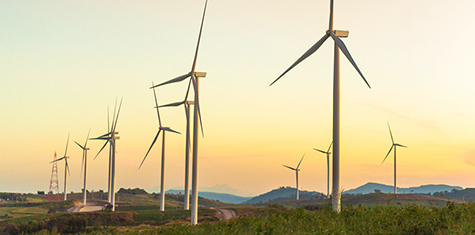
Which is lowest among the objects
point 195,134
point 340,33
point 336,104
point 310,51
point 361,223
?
point 361,223

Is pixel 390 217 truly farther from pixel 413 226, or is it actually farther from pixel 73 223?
pixel 73 223

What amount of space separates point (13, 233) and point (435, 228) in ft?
211

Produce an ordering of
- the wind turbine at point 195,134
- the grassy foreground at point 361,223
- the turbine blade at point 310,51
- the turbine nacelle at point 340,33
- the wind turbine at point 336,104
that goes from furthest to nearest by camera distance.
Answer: the wind turbine at point 195,134, the turbine blade at point 310,51, the turbine nacelle at point 340,33, the wind turbine at point 336,104, the grassy foreground at point 361,223

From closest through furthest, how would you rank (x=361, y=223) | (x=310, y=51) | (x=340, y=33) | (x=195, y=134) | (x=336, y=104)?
(x=361, y=223) → (x=336, y=104) → (x=340, y=33) → (x=310, y=51) → (x=195, y=134)

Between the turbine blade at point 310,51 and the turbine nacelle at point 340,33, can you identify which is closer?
the turbine nacelle at point 340,33

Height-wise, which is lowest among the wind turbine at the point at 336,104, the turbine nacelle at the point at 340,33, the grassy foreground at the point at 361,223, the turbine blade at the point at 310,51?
the grassy foreground at the point at 361,223

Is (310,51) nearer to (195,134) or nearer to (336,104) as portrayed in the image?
(336,104)

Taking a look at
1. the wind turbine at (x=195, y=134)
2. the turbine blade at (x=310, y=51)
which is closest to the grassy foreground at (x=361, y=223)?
the turbine blade at (x=310, y=51)

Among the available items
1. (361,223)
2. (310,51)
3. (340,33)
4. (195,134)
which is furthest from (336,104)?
(195,134)

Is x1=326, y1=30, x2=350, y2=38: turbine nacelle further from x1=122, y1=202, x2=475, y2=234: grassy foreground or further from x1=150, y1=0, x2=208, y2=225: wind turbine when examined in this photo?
x1=122, y1=202, x2=475, y2=234: grassy foreground

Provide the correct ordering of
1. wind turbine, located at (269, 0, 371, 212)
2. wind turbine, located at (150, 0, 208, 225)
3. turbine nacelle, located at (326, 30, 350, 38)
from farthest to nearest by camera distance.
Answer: wind turbine, located at (150, 0, 208, 225) < turbine nacelle, located at (326, 30, 350, 38) < wind turbine, located at (269, 0, 371, 212)

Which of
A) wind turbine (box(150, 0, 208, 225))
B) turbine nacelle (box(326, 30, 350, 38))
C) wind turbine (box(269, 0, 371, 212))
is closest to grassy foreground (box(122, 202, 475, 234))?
wind turbine (box(269, 0, 371, 212))

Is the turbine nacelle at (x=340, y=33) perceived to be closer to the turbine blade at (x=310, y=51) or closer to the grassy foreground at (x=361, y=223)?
the turbine blade at (x=310, y=51)

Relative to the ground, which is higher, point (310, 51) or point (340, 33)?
point (340, 33)
